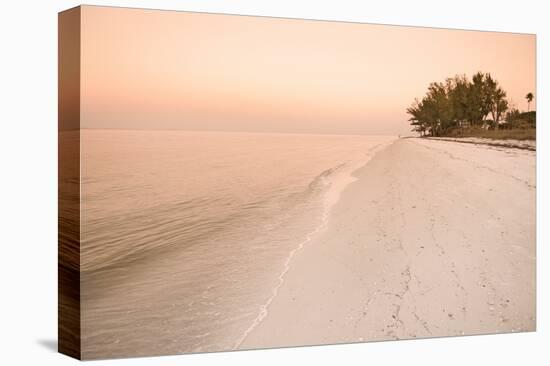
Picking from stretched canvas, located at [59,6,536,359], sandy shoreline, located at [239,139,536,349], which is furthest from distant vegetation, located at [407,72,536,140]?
sandy shoreline, located at [239,139,536,349]

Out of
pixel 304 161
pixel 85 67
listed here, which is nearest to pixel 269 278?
pixel 304 161

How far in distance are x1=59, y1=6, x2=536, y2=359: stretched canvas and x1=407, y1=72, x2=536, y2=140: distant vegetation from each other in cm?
2

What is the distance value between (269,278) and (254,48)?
84.2 inches

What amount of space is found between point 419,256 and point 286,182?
1552mm

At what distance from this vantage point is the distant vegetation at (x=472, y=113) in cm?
911

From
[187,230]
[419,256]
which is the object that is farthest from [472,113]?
[187,230]

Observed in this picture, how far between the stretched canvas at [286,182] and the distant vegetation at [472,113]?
22 mm

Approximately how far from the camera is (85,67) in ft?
24.5

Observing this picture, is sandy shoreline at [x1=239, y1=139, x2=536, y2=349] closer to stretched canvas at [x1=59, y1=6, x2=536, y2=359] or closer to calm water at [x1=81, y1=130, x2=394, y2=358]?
stretched canvas at [x1=59, y1=6, x2=536, y2=359]

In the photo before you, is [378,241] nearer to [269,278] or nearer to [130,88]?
[269,278]

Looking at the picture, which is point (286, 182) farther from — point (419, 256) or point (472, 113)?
point (472, 113)

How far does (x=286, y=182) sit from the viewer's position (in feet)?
27.4

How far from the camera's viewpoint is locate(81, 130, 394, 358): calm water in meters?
7.45

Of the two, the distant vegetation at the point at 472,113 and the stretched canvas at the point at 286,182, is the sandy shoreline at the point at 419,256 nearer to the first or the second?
the stretched canvas at the point at 286,182
